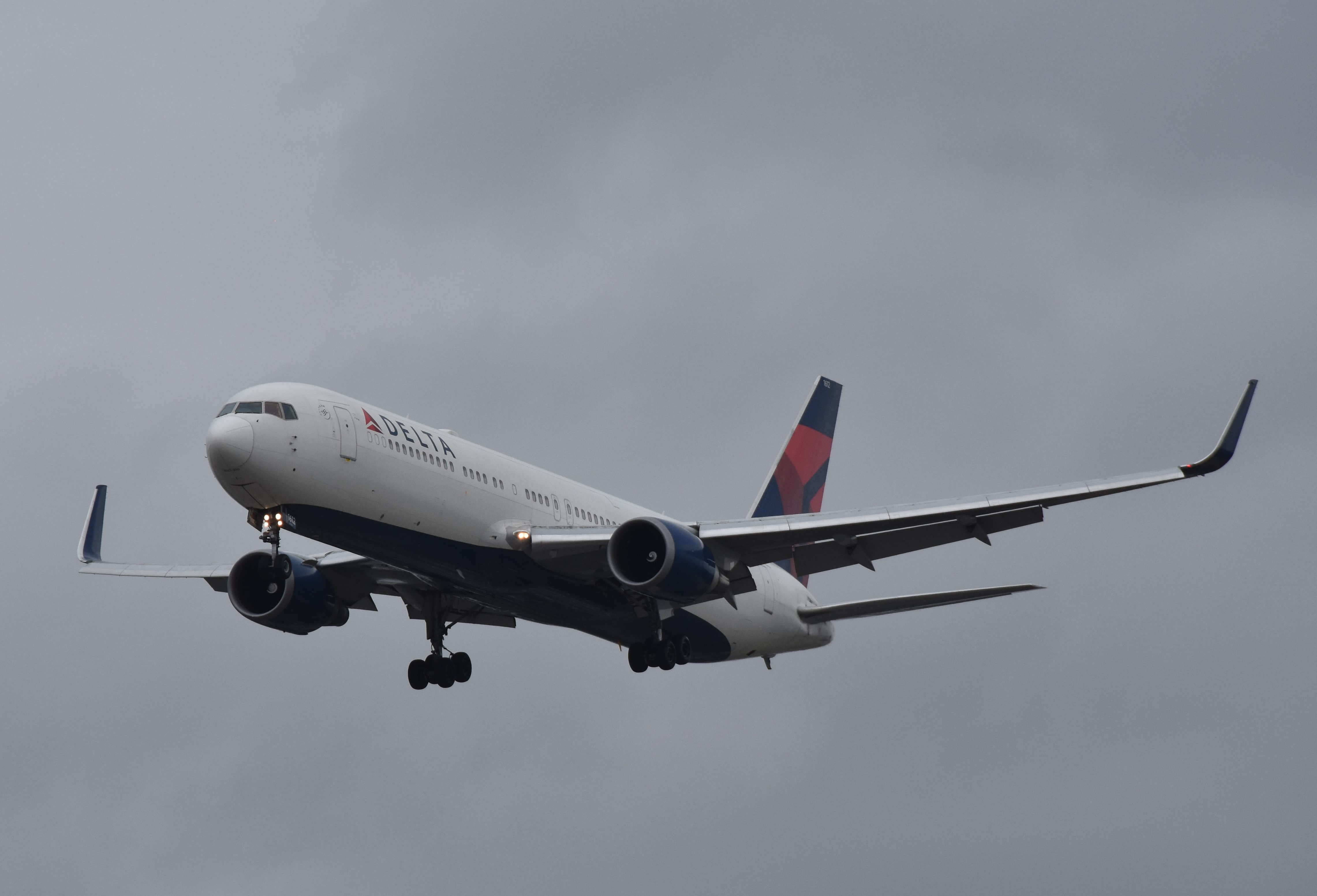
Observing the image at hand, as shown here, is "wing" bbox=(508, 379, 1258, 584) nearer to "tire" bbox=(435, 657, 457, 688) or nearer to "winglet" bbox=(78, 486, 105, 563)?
"tire" bbox=(435, 657, 457, 688)

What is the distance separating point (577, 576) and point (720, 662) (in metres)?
7.98

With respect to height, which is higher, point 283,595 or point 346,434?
point 283,595

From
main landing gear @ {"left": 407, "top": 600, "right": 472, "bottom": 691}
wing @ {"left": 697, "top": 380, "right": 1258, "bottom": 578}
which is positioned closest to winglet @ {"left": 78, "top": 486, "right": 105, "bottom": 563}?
main landing gear @ {"left": 407, "top": 600, "right": 472, "bottom": 691}

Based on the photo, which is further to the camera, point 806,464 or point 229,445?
point 806,464

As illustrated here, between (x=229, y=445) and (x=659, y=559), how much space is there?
9.07 metres

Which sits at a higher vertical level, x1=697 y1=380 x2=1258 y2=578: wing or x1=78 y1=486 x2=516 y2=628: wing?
x1=78 y1=486 x2=516 y2=628: wing

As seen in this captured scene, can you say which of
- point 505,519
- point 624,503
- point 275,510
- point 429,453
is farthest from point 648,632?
point 275,510

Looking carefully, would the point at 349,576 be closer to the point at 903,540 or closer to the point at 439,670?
the point at 439,670

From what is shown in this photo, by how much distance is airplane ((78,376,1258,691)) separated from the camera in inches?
1096

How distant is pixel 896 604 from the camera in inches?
1398

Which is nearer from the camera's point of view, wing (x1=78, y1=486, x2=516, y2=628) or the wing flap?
the wing flap

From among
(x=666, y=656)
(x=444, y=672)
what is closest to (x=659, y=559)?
(x=666, y=656)

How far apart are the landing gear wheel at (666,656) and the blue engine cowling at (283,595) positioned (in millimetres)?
8250

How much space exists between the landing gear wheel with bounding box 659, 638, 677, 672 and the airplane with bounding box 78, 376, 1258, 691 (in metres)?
0.05
